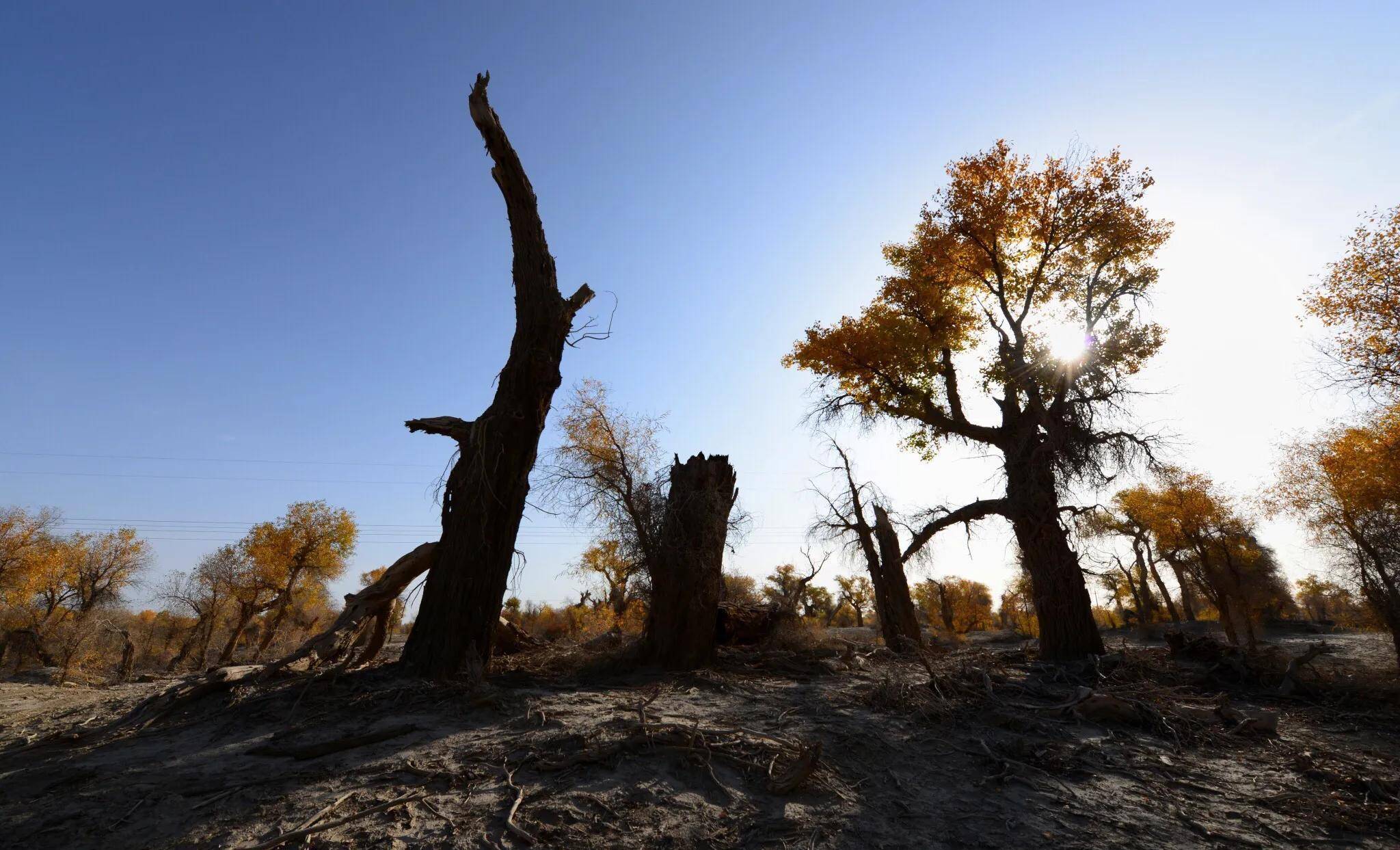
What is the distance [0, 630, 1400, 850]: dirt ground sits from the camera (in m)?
3.32

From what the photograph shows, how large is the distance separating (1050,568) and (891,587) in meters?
3.95

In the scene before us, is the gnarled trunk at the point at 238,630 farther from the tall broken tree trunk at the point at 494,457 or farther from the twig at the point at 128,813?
the twig at the point at 128,813

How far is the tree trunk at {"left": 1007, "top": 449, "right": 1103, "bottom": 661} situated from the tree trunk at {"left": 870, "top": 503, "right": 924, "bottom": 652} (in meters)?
2.85

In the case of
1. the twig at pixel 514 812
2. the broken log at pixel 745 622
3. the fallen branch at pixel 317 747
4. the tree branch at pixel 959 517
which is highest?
the tree branch at pixel 959 517

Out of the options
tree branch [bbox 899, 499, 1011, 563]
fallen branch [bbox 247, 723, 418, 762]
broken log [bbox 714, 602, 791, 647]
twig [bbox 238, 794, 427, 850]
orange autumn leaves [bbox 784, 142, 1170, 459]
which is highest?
orange autumn leaves [bbox 784, 142, 1170, 459]

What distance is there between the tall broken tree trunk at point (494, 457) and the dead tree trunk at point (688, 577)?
8.01ft

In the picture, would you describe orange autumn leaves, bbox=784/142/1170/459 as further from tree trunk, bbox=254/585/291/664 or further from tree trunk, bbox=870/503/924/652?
tree trunk, bbox=254/585/291/664

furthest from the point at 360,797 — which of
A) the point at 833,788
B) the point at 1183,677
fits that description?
the point at 1183,677

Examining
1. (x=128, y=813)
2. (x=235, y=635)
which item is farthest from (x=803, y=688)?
(x=235, y=635)

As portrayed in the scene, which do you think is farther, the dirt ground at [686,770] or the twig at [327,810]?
the dirt ground at [686,770]

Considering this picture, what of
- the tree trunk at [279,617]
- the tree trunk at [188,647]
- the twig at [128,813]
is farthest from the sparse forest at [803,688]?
the tree trunk at [279,617]

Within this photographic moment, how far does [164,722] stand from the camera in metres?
5.43

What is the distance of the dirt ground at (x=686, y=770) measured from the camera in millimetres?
3322

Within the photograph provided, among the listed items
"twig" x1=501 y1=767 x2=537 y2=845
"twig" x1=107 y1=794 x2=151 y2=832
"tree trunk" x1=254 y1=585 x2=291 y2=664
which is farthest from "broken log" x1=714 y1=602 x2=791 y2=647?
"tree trunk" x1=254 y1=585 x2=291 y2=664
